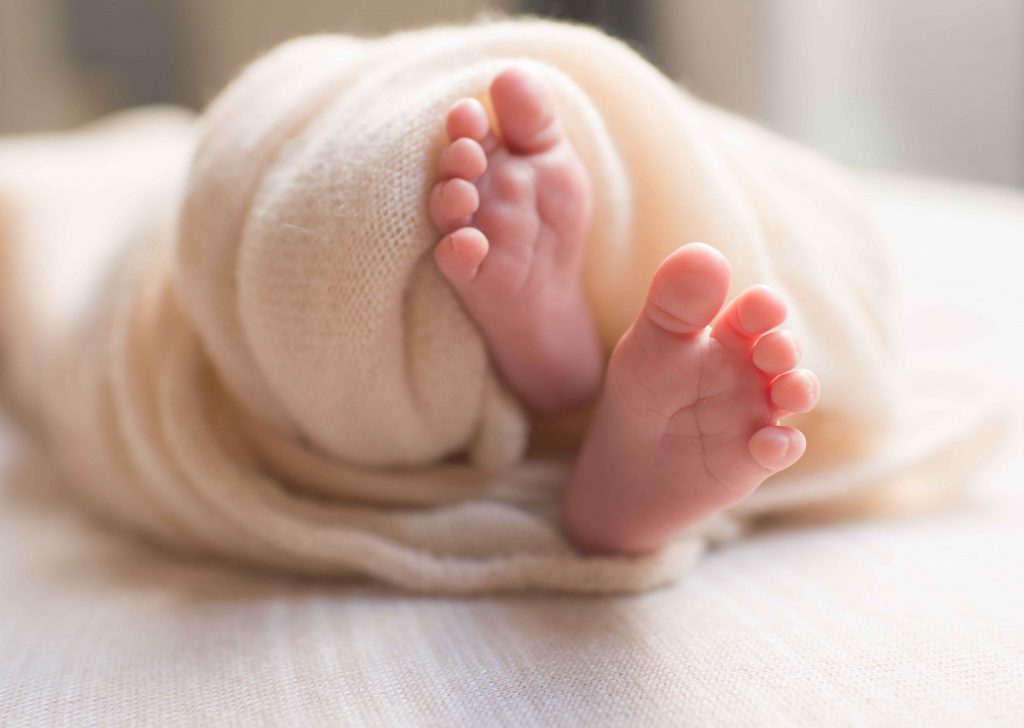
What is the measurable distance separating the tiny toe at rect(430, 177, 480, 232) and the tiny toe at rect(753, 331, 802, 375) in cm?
16

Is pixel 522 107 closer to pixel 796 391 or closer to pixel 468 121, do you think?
pixel 468 121

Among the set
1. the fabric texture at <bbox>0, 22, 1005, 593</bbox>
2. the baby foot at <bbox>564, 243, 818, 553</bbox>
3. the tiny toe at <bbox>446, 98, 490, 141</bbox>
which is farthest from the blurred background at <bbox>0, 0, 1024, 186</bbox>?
the baby foot at <bbox>564, 243, 818, 553</bbox>

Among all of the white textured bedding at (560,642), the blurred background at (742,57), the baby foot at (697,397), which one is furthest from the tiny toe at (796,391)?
the blurred background at (742,57)

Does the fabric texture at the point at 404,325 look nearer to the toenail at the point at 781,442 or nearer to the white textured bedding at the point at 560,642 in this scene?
the white textured bedding at the point at 560,642

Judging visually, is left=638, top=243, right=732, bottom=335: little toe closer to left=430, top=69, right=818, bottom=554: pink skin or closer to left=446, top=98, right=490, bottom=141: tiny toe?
left=430, top=69, right=818, bottom=554: pink skin

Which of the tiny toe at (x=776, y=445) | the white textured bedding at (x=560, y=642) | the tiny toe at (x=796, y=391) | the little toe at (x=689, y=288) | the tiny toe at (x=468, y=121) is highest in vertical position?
the tiny toe at (x=468, y=121)

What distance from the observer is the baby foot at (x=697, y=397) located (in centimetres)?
43

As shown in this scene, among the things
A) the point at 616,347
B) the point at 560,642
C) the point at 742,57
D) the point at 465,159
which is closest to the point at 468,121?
the point at 465,159

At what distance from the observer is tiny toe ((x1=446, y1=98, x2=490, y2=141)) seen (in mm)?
499

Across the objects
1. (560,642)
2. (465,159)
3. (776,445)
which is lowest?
(560,642)

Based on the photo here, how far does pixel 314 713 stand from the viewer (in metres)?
0.43

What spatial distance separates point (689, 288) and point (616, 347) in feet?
0.21

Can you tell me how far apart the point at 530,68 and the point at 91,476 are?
0.45 metres

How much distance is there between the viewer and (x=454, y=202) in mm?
491
